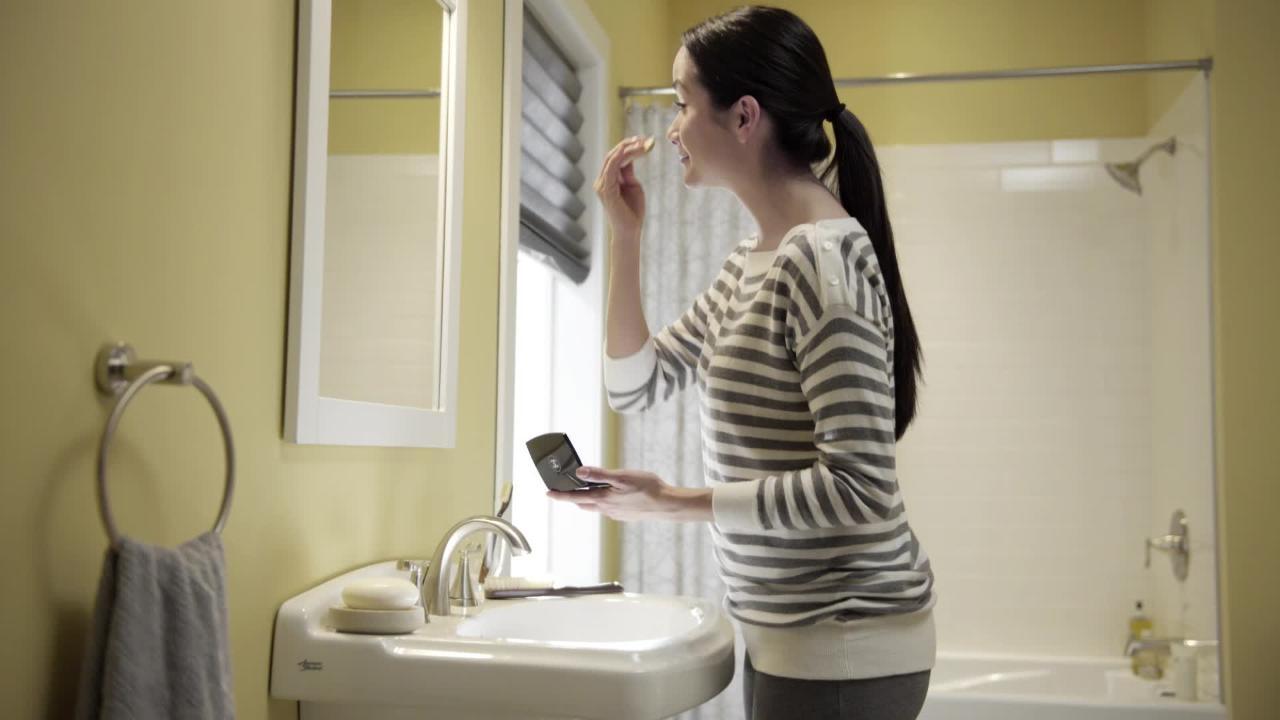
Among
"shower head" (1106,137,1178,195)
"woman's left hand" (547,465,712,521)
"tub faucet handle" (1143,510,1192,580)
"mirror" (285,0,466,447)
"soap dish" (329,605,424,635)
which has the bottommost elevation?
"tub faucet handle" (1143,510,1192,580)

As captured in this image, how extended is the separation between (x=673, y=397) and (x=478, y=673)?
169 centimetres

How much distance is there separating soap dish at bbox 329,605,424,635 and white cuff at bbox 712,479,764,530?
38 cm

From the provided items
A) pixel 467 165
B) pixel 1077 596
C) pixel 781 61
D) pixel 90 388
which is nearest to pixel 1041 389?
pixel 1077 596

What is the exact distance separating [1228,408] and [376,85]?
2.39 meters

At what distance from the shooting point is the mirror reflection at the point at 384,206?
1415mm

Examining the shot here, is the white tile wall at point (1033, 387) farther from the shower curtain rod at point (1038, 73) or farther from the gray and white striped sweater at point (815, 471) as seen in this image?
the gray and white striped sweater at point (815, 471)

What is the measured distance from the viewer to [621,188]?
1622 millimetres

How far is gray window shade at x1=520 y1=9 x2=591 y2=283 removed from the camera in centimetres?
243

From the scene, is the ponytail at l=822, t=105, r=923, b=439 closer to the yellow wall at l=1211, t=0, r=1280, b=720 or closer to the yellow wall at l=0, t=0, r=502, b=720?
the yellow wall at l=0, t=0, r=502, b=720

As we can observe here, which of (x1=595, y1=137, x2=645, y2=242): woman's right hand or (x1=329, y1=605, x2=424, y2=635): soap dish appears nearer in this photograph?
(x1=329, y1=605, x2=424, y2=635): soap dish

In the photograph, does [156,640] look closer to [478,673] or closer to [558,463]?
[478,673]

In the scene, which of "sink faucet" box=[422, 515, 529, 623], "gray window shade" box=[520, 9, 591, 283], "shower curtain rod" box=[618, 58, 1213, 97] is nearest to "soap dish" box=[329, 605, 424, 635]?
"sink faucet" box=[422, 515, 529, 623]

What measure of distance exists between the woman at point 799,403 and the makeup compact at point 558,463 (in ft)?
0.07

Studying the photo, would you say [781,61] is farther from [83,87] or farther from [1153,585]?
[1153,585]
